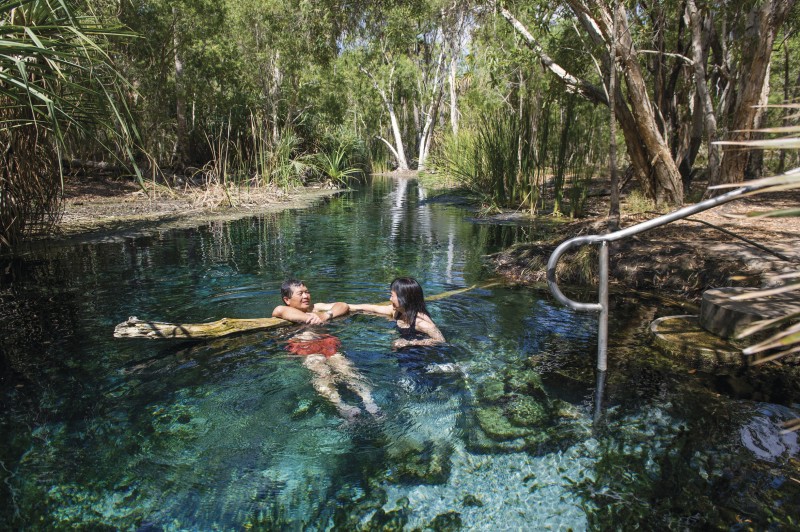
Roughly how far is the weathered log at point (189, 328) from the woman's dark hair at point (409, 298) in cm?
112

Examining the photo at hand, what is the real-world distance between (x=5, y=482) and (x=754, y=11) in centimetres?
1236

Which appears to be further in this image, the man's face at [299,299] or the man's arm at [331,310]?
the man's arm at [331,310]

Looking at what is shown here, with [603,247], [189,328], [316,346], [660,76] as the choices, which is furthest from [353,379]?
[660,76]

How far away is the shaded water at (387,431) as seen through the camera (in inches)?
109

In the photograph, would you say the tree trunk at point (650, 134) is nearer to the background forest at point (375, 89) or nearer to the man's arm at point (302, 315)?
the background forest at point (375, 89)

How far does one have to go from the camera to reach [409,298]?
4.84m

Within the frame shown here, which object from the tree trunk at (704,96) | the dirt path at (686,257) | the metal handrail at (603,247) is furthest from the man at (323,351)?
the tree trunk at (704,96)

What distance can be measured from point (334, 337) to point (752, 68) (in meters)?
8.80

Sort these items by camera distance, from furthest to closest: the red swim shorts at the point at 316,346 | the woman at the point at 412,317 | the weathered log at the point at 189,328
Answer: the woman at the point at 412,317 < the red swim shorts at the point at 316,346 < the weathered log at the point at 189,328

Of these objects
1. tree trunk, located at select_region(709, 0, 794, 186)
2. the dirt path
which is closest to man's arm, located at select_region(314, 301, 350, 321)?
the dirt path

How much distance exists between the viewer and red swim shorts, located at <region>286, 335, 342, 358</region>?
15.1 ft

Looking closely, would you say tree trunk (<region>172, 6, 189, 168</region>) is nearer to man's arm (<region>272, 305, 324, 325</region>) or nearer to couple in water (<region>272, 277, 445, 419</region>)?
couple in water (<region>272, 277, 445, 419</region>)

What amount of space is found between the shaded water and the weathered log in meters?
0.15

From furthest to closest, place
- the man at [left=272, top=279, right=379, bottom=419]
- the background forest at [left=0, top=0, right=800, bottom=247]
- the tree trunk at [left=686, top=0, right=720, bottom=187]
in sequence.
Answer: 1. the tree trunk at [left=686, top=0, right=720, bottom=187]
2. the background forest at [left=0, top=0, right=800, bottom=247]
3. the man at [left=272, top=279, right=379, bottom=419]
